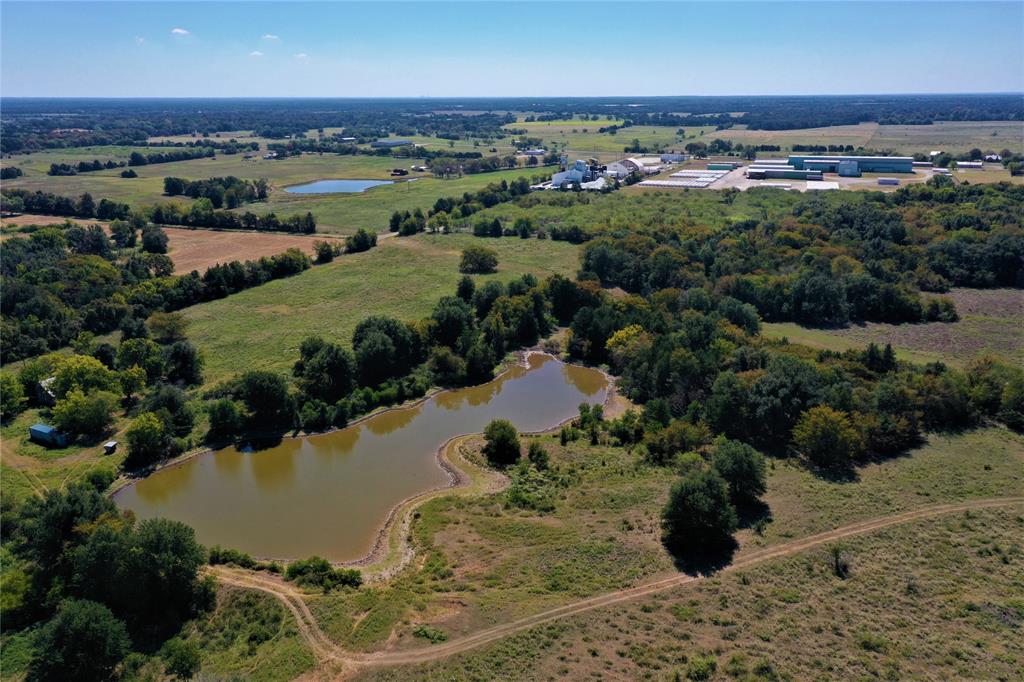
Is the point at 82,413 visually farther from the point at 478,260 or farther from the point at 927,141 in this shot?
the point at 927,141

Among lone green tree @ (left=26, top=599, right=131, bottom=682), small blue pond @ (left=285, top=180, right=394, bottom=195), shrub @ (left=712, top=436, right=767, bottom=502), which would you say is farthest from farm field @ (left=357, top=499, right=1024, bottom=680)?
small blue pond @ (left=285, top=180, right=394, bottom=195)

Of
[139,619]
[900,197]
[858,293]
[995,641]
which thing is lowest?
→ [139,619]

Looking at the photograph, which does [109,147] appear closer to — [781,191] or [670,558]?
[781,191]

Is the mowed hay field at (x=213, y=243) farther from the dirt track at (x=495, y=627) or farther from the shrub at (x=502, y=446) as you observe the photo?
the dirt track at (x=495, y=627)

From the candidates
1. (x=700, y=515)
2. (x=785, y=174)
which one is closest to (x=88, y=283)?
(x=700, y=515)

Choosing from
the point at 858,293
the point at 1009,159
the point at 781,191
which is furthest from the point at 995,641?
the point at 1009,159

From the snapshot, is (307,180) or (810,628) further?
(307,180)
